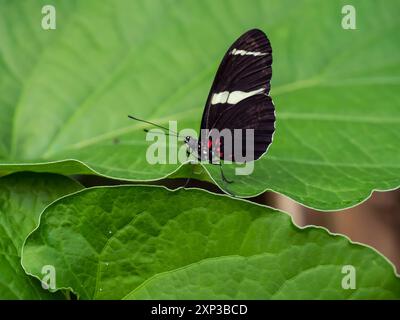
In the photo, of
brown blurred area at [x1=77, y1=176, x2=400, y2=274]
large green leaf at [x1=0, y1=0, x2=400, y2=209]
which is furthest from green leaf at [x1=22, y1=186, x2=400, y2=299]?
brown blurred area at [x1=77, y1=176, x2=400, y2=274]

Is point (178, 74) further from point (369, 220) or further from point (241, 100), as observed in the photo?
point (369, 220)

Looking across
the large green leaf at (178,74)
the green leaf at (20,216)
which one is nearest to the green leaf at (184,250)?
the green leaf at (20,216)

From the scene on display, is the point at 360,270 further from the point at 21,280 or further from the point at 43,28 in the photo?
the point at 43,28

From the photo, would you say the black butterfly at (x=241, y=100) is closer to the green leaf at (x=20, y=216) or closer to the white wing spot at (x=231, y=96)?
the white wing spot at (x=231, y=96)

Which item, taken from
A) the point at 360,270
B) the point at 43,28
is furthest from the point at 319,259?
the point at 43,28

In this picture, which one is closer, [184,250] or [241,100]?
[184,250]

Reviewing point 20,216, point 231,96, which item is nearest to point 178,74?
point 231,96

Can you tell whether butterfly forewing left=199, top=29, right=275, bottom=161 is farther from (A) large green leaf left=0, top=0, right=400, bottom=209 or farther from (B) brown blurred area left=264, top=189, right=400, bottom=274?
(B) brown blurred area left=264, top=189, right=400, bottom=274
